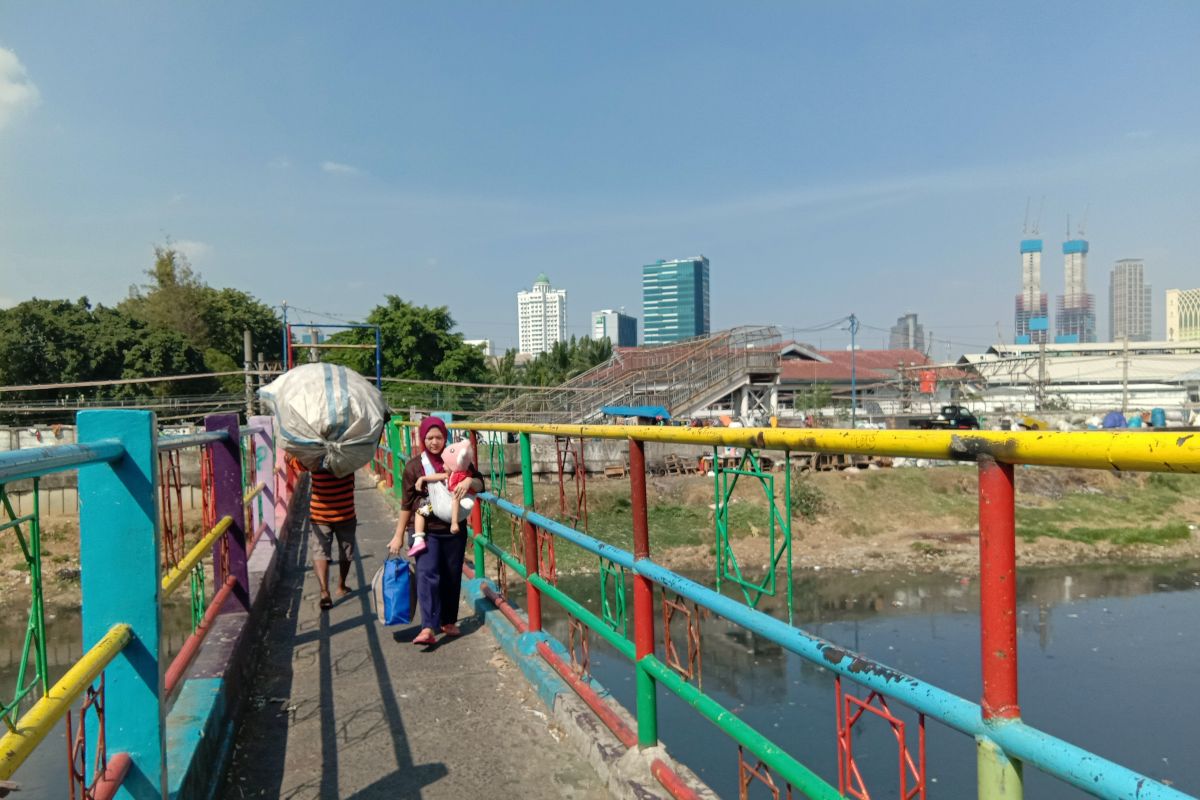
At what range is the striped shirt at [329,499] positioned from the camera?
5844 millimetres

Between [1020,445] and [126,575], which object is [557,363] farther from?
[1020,445]

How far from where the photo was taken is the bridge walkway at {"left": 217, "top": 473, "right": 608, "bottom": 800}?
10.5ft

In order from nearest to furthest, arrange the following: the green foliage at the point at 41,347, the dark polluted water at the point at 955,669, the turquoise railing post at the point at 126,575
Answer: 1. the turquoise railing post at the point at 126,575
2. the dark polluted water at the point at 955,669
3. the green foliage at the point at 41,347

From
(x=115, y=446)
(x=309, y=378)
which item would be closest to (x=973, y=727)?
(x=115, y=446)

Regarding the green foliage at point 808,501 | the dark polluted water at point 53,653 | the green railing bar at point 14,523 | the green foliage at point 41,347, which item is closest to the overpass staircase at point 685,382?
the green foliage at point 808,501

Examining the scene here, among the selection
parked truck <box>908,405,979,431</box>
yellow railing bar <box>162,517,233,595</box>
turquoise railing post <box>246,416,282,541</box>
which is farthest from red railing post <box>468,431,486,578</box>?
parked truck <box>908,405,979,431</box>

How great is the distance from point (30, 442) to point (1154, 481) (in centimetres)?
3232

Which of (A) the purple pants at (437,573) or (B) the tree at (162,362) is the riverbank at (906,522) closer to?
(A) the purple pants at (437,573)

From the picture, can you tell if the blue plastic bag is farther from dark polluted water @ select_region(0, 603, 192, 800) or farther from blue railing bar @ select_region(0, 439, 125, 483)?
blue railing bar @ select_region(0, 439, 125, 483)

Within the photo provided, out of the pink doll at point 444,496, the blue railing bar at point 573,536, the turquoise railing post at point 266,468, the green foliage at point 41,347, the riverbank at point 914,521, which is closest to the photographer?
the blue railing bar at point 573,536

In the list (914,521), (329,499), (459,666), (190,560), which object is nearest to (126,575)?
(190,560)

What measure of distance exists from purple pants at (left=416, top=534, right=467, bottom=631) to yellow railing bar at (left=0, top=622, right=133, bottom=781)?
291cm

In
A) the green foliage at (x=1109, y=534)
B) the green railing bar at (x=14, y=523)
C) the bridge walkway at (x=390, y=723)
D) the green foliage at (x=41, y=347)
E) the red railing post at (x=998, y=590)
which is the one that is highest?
the green foliage at (x=41, y=347)

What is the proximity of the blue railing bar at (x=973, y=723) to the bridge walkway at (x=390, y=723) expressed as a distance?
5.14 ft
